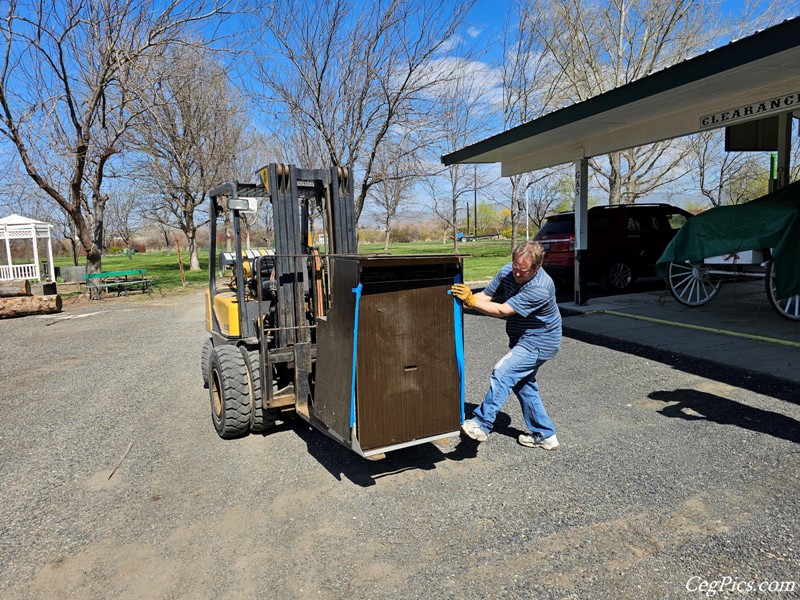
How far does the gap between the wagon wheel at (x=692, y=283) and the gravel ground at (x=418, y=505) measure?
4833 millimetres

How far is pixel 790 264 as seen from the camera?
766 centimetres

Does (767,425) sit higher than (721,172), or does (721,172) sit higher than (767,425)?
(721,172)

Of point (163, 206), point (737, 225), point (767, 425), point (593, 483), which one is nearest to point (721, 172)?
point (737, 225)

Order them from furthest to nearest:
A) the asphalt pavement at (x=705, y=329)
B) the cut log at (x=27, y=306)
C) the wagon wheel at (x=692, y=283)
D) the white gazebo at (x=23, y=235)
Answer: the white gazebo at (x=23, y=235)
the cut log at (x=27, y=306)
the wagon wheel at (x=692, y=283)
the asphalt pavement at (x=705, y=329)

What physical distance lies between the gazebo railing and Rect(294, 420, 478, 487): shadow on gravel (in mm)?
21085

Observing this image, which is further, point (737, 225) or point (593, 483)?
point (737, 225)

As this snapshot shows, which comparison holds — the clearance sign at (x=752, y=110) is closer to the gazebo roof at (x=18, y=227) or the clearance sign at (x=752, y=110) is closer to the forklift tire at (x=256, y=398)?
the forklift tire at (x=256, y=398)

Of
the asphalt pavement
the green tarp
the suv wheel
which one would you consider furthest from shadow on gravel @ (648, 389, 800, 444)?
the suv wheel

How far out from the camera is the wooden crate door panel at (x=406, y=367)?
135 inches

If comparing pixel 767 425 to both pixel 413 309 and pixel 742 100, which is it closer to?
pixel 413 309

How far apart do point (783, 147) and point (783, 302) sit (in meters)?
4.57

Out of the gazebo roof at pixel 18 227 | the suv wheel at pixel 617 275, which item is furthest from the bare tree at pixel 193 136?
the suv wheel at pixel 617 275

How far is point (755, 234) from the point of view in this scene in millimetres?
8164

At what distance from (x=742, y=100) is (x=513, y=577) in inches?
322
